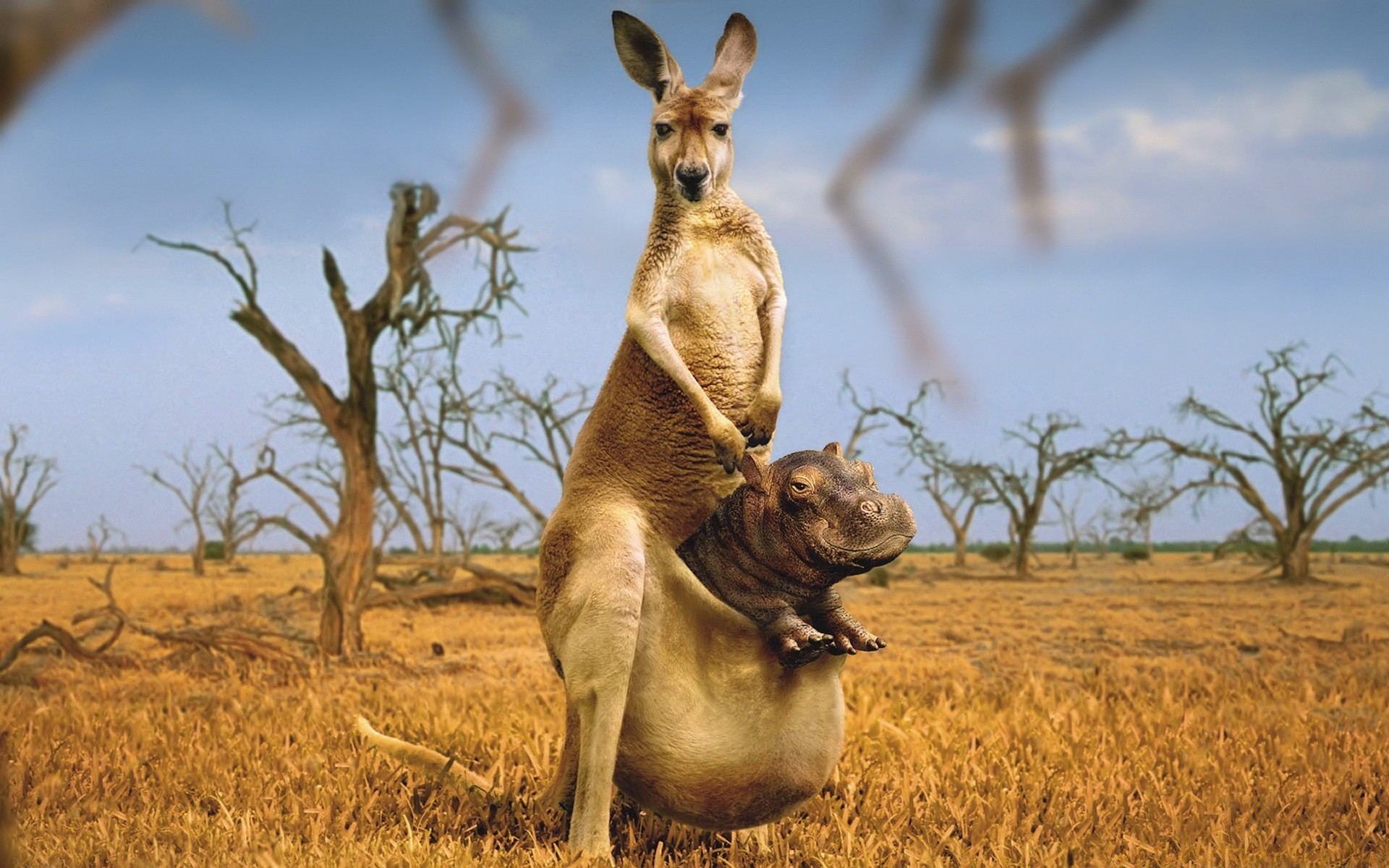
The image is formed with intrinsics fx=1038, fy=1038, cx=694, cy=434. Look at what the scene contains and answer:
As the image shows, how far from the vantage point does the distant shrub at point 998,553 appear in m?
34.2

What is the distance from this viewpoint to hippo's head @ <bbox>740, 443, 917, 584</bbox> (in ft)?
9.46

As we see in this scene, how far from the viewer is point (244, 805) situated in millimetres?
3850

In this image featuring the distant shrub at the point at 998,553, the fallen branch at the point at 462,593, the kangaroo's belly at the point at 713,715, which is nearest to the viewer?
the kangaroo's belly at the point at 713,715

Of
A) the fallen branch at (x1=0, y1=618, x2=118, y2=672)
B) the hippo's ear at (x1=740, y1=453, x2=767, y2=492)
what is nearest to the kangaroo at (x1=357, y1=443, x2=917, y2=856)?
the hippo's ear at (x1=740, y1=453, x2=767, y2=492)

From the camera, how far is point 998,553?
34.2m

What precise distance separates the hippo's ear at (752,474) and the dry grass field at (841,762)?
1.22 m

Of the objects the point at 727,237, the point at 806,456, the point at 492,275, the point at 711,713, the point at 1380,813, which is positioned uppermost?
the point at 492,275

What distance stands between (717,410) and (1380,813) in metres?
3.12

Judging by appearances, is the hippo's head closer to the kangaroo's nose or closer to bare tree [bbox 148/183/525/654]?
the kangaroo's nose

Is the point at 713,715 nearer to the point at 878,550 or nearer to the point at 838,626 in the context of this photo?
the point at 838,626

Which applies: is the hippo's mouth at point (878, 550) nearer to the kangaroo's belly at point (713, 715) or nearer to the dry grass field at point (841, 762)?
the kangaroo's belly at point (713, 715)

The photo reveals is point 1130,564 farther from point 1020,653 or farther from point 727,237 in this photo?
point 727,237

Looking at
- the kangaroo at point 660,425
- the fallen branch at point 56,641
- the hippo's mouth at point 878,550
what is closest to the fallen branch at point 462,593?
the fallen branch at point 56,641

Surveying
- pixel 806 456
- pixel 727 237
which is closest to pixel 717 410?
pixel 806 456
